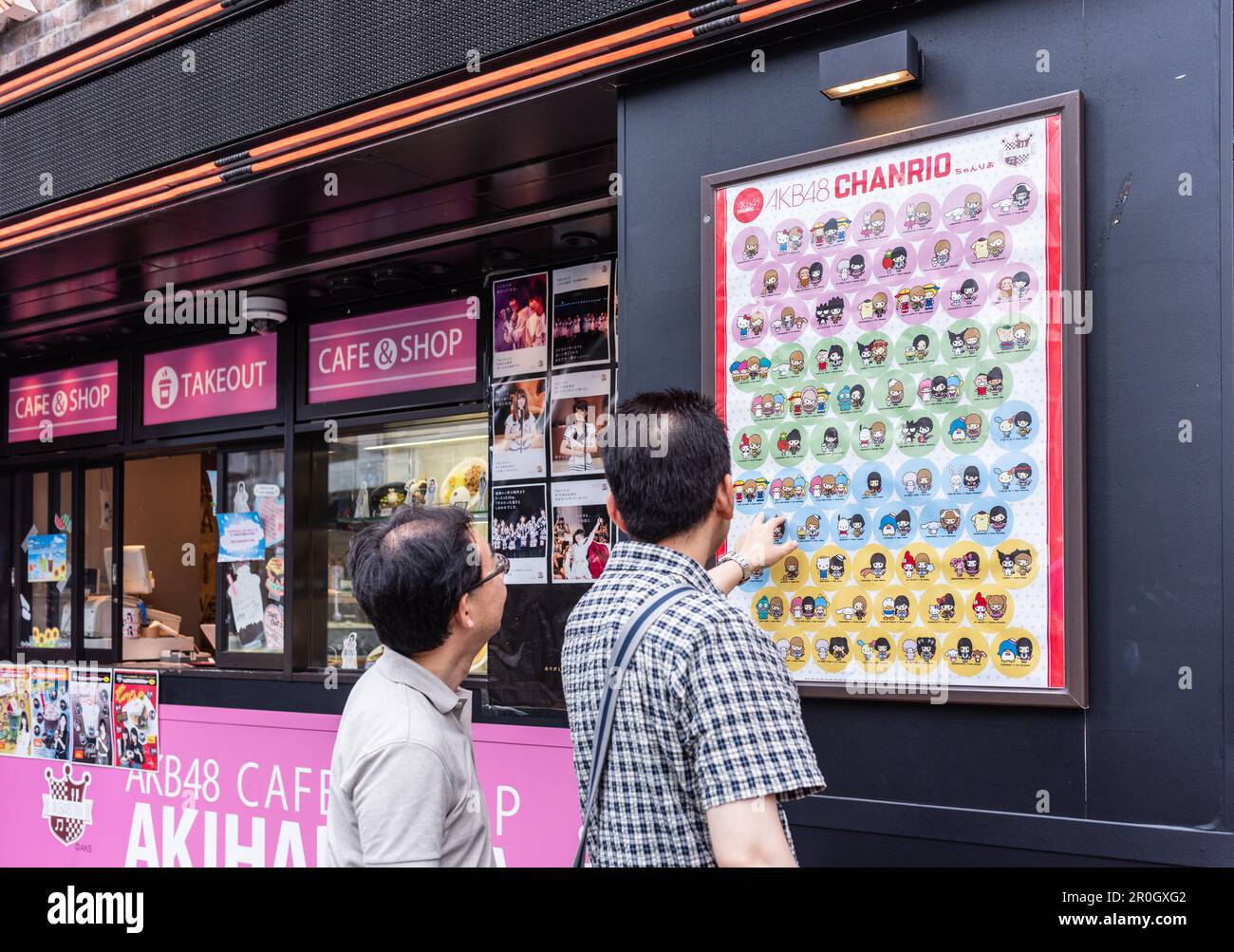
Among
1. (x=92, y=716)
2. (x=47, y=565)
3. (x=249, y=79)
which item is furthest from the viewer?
(x=47, y=565)

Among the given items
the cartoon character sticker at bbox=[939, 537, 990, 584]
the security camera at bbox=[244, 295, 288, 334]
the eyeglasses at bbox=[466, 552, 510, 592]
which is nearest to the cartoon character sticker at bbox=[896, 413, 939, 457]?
the cartoon character sticker at bbox=[939, 537, 990, 584]

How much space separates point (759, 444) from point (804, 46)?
1.00m

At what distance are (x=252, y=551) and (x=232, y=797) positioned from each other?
116cm

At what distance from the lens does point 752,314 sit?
2.89 meters

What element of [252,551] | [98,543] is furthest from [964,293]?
[98,543]

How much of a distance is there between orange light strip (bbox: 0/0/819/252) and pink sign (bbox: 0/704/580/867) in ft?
7.47

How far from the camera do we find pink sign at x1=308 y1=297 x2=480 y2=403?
4895 millimetres

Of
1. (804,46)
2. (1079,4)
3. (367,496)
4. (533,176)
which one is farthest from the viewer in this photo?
(367,496)

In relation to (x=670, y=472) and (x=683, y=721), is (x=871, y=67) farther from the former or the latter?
(x=683, y=721)

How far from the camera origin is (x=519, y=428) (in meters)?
4.63

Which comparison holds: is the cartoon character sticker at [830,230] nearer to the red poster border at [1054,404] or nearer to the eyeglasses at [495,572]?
the red poster border at [1054,404]

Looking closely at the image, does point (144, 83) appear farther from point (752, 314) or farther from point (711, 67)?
point (752, 314)
